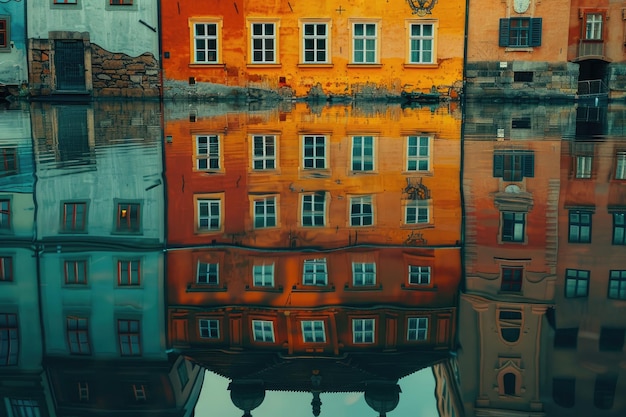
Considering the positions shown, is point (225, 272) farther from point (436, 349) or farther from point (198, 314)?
point (436, 349)

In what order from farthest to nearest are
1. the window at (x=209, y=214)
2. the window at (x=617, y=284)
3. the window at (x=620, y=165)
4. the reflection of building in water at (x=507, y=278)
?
the window at (x=620, y=165) < the window at (x=209, y=214) < the window at (x=617, y=284) < the reflection of building in water at (x=507, y=278)

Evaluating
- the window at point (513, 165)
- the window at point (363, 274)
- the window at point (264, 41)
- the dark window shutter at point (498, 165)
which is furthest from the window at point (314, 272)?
the window at point (264, 41)

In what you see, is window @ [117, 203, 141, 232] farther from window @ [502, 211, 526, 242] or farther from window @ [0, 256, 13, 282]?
window @ [502, 211, 526, 242]

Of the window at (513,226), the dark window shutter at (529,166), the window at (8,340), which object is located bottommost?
the window at (8,340)

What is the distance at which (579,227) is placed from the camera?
20.9 ft

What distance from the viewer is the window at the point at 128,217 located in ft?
20.9

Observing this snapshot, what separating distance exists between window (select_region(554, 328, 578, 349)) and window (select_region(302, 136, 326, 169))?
6393 millimetres

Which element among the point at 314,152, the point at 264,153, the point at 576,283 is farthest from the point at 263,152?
the point at 576,283

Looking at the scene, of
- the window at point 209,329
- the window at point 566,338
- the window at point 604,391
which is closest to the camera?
the window at point 604,391

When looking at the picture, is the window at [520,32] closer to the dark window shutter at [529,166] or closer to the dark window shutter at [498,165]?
the dark window shutter at [529,166]

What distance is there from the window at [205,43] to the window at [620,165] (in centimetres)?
2112

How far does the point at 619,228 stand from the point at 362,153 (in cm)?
560

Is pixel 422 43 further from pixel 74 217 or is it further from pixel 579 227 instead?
pixel 74 217

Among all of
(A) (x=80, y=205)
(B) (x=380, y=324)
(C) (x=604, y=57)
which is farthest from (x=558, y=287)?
(C) (x=604, y=57)
